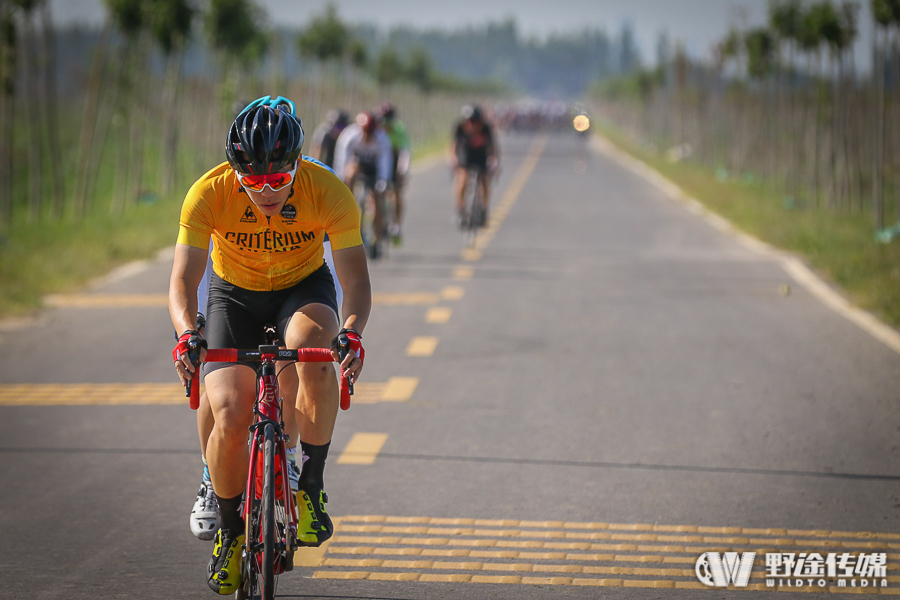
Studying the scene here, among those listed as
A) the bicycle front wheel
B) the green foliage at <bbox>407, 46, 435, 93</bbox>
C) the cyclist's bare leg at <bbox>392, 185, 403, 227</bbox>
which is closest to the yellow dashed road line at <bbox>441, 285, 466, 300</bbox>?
the cyclist's bare leg at <bbox>392, 185, 403, 227</bbox>

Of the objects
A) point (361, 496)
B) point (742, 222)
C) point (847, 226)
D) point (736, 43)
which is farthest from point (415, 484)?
point (736, 43)

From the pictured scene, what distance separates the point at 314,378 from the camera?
4.42m

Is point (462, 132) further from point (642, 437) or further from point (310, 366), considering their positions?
point (310, 366)

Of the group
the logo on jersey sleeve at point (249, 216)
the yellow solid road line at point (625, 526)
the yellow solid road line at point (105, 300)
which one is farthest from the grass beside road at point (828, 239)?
the logo on jersey sleeve at point (249, 216)

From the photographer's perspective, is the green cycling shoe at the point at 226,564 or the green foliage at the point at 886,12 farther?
the green foliage at the point at 886,12

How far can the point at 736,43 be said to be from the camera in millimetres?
35938

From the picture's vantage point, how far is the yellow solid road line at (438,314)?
11430 mm

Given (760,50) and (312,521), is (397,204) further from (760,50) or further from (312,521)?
(760,50)

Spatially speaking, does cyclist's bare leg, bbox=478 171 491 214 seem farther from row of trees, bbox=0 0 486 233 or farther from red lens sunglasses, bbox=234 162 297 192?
red lens sunglasses, bbox=234 162 297 192

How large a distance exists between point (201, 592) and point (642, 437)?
334 cm

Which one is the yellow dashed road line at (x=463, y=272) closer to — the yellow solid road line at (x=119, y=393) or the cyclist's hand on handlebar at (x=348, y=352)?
the yellow solid road line at (x=119, y=393)

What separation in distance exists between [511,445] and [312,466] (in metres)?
2.70

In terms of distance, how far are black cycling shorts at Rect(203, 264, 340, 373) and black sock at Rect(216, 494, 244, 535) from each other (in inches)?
23.7

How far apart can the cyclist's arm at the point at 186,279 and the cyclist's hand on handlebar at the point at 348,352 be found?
0.59 meters
